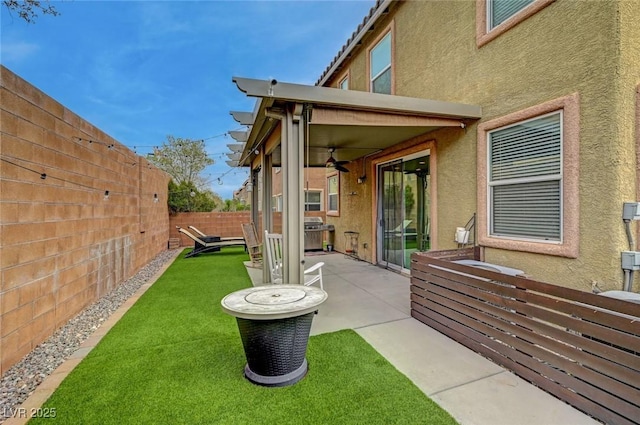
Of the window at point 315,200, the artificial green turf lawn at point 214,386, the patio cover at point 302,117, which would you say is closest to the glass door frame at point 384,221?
the patio cover at point 302,117

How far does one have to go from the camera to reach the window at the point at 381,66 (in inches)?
292

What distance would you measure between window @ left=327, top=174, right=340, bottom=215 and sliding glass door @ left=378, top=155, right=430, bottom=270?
321 centimetres

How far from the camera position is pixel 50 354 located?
11.1 ft

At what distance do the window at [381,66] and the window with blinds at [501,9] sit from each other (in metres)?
2.82

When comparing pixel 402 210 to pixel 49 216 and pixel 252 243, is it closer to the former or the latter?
pixel 252 243

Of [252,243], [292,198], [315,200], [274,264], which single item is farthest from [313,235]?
[292,198]

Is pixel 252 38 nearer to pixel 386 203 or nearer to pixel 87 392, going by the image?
pixel 386 203

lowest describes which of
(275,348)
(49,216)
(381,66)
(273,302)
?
(275,348)

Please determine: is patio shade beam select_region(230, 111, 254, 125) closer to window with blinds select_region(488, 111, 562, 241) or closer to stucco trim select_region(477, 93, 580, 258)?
window with blinds select_region(488, 111, 562, 241)

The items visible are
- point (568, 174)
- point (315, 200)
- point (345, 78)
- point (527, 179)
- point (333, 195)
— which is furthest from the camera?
point (315, 200)

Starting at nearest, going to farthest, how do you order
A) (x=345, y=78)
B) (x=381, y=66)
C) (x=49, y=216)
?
(x=49, y=216) < (x=381, y=66) < (x=345, y=78)

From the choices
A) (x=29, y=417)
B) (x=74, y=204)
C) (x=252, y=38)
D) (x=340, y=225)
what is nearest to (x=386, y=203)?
(x=340, y=225)

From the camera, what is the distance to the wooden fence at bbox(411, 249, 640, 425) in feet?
7.16

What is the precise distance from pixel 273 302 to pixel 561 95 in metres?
4.11
